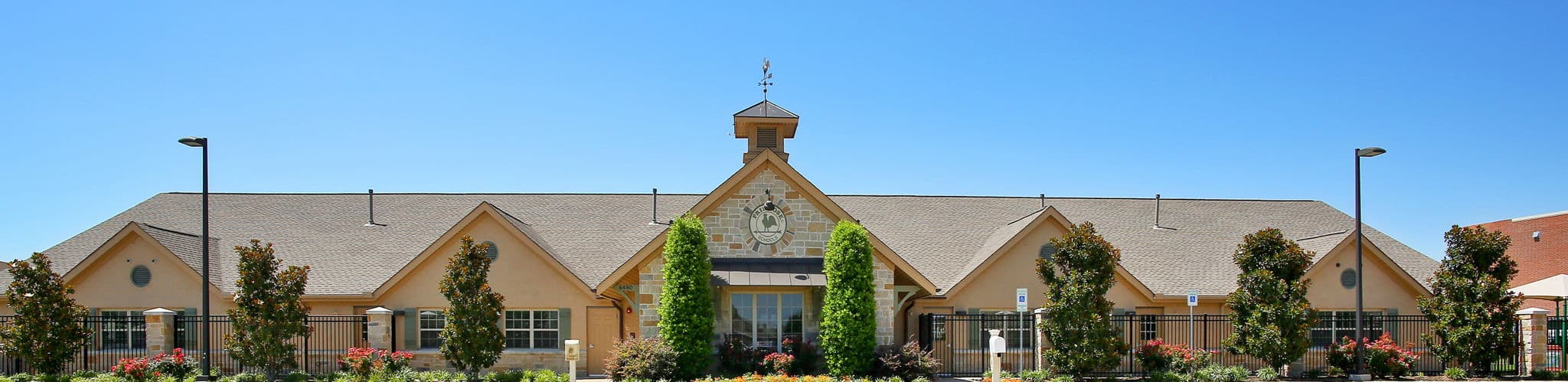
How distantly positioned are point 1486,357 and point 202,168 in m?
29.1

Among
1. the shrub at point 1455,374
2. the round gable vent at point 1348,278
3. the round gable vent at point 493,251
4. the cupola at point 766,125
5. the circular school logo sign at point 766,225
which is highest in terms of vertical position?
the cupola at point 766,125

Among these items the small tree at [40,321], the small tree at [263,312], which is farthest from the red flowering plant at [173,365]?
the small tree at [40,321]

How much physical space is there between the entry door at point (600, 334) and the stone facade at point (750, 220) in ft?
10.8

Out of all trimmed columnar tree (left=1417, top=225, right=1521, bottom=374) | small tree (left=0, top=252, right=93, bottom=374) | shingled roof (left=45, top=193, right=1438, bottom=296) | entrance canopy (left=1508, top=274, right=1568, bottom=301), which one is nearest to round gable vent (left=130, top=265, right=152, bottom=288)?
shingled roof (left=45, top=193, right=1438, bottom=296)

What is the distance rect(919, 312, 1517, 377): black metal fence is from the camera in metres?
23.8

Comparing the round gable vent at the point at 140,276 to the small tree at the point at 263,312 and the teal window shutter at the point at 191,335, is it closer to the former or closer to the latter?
the teal window shutter at the point at 191,335

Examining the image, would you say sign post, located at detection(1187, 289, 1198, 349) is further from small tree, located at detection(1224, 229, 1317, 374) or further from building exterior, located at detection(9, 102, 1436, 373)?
small tree, located at detection(1224, 229, 1317, 374)

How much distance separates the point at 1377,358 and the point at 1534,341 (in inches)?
169

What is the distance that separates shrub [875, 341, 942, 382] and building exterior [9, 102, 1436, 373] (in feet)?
3.20

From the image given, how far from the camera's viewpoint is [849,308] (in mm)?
21188

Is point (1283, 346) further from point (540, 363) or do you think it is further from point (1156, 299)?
point (540, 363)

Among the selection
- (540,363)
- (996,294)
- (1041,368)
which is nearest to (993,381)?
(1041,368)

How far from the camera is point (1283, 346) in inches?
877

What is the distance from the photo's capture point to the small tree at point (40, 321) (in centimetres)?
2186
